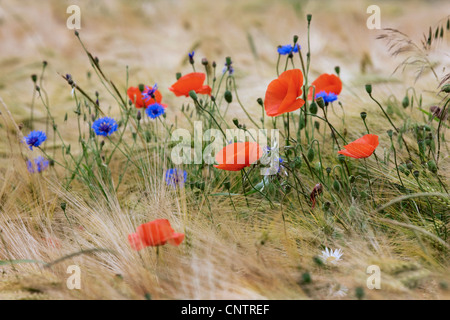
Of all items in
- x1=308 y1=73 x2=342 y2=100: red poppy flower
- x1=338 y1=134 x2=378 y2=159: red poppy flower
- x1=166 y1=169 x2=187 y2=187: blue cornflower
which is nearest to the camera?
x1=338 y1=134 x2=378 y2=159: red poppy flower

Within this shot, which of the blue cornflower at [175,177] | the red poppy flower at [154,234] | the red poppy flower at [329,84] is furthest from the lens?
the red poppy flower at [329,84]

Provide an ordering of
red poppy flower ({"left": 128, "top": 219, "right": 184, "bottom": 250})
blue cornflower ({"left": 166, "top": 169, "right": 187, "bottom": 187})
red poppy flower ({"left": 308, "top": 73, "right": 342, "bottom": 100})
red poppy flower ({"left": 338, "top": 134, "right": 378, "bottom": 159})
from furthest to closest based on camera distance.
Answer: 1. red poppy flower ({"left": 308, "top": 73, "right": 342, "bottom": 100})
2. blue cornflower ({"left": 166, "top": 169, "right": 187, "bottom": 187})
3. red poppy flower ({"left": 338, "top": 134, "right": 378, "bottom": 159})
4. red poppy flower ({"left": 128, "top": 219, "right": 184, "bottom": 250})

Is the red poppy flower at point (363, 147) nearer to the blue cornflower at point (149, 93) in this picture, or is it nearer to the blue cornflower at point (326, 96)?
the blue cornflower at point (326, 96)

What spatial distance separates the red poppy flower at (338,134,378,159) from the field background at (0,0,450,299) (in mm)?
165

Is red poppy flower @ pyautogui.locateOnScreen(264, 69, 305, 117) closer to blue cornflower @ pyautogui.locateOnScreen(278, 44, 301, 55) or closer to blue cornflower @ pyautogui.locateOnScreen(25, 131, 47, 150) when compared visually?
blue cornflower @ pyautogui.locateOnScreen(278, 44, 301, 55)

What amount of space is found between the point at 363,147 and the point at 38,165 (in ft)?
2.89

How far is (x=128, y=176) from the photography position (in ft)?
4.76

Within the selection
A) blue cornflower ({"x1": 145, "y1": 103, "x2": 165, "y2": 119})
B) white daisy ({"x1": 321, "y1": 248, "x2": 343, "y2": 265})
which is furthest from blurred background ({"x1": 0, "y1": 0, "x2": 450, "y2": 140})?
white daisy ({"x1": 321, "y1": 248, "x2": 343, "y2": 265})

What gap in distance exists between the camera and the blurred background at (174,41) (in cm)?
238

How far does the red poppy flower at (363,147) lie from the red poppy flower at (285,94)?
0.12 m

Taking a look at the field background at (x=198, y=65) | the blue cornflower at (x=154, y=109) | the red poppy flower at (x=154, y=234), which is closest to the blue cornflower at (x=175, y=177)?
the field background at (x=198, y=65)

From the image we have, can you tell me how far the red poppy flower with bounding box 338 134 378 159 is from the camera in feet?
3.15

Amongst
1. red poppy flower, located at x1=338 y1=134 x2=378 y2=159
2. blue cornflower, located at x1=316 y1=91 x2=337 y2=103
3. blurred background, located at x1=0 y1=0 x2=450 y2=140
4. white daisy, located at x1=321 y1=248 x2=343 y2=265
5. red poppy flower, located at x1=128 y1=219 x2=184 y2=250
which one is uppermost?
blurred background, located at x1=0 y1=0 x2=450 y2=140

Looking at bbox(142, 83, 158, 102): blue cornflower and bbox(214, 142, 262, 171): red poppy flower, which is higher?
bbox(142, 83, 158, 102): blue cornflower
